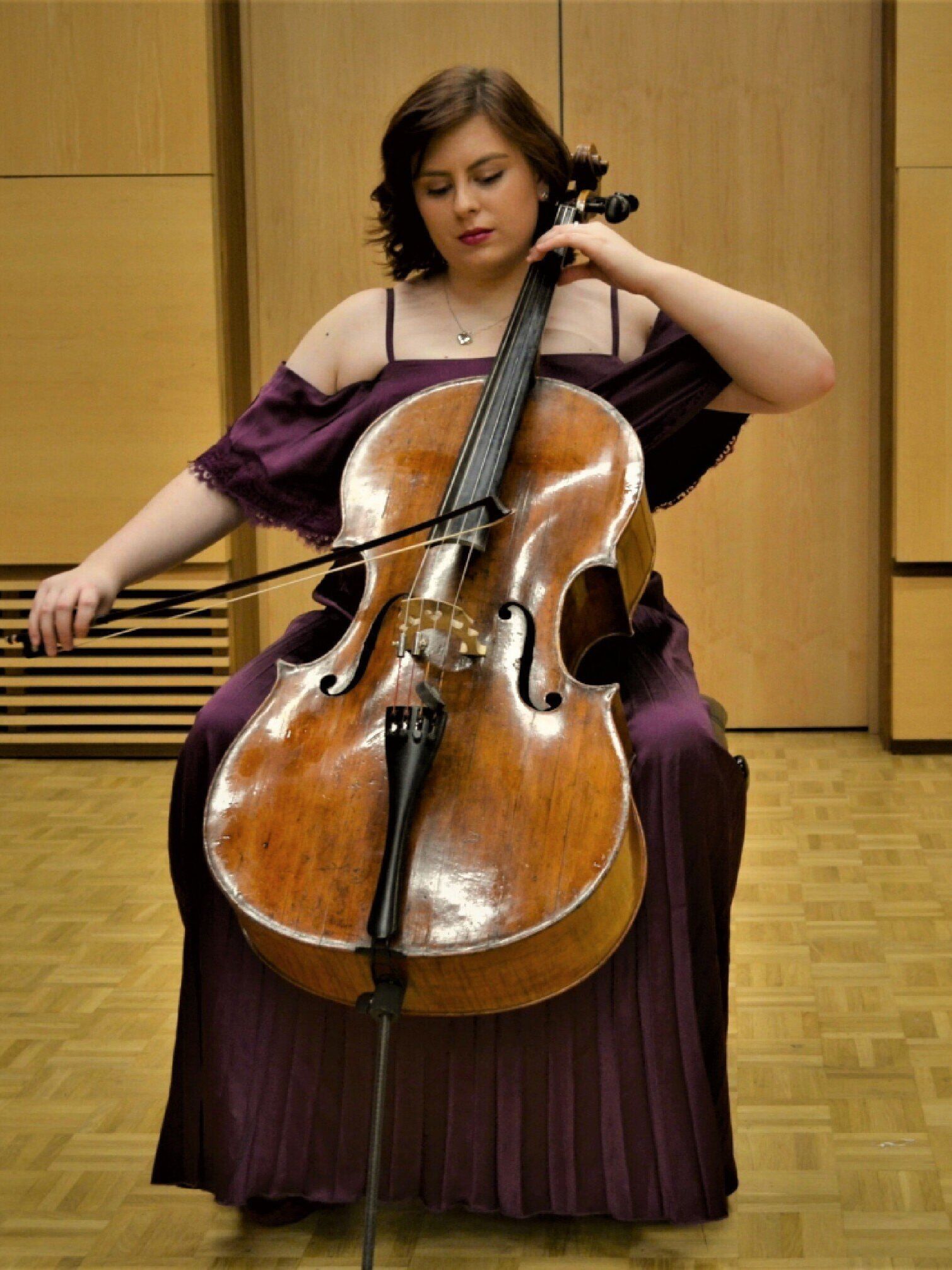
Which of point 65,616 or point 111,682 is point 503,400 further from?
point 111,682

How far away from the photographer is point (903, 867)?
2770mm

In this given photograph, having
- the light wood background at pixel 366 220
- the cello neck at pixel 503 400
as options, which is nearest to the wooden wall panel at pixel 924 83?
the light wood background at pixel 366 220

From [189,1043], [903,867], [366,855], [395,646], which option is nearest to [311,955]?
[366,855]

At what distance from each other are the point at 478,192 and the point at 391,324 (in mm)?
219

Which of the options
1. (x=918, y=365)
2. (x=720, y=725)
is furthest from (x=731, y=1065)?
(x=918, y=365)

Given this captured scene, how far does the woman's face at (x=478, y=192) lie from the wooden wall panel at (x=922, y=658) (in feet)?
7.31

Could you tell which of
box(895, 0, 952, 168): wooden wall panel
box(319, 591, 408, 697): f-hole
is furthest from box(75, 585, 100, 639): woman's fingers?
box(895, 0, 952, 168): wooden wall panel

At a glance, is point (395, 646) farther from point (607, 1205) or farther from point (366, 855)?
point (607, 1205)

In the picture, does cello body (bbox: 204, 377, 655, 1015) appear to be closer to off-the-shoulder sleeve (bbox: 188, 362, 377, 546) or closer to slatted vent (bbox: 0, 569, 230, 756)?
off-the-shoulder sleeve (bbox: 188, 362, 377, 546)

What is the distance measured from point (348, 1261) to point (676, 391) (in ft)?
3.27

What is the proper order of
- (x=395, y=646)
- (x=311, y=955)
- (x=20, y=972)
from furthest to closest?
1. (x=20, y=972)
2. (x=395, y=646)
3. (x=311, y=955)

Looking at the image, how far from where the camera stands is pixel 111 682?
13.0ft

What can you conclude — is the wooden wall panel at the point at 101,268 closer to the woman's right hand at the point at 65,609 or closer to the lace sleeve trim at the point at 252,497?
the lace sleeve trim at the point at 252,497

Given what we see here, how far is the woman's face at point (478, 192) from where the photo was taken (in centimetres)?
170
